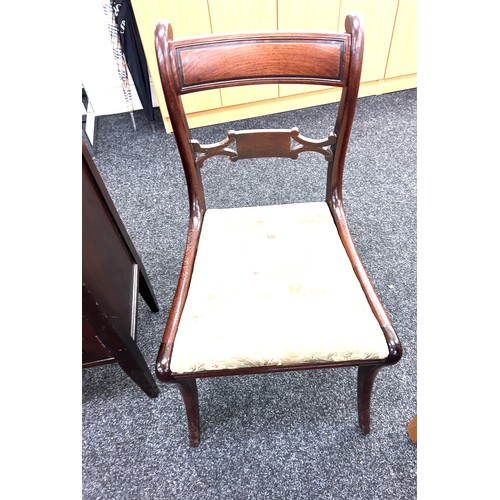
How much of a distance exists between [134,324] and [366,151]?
143cm

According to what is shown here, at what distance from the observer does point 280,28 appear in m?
1.89

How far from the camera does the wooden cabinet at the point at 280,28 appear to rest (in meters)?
1.75

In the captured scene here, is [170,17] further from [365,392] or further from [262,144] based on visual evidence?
[365,392]

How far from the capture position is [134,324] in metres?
1.05

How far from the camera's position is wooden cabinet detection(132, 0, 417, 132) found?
5.73 feet

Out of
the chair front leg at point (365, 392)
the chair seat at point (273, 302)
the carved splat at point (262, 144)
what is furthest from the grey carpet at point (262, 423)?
the carved splat at point (262, 144)

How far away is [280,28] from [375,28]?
0.54 meters

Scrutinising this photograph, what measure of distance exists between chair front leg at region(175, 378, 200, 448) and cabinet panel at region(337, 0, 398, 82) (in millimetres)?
1868

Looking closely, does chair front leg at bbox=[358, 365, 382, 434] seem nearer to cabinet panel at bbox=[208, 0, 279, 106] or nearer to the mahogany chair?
the mahogany chair

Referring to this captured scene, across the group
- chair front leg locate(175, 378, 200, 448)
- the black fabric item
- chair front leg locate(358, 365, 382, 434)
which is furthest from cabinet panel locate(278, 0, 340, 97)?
chair front leg locate(175, 378, 200, 448)

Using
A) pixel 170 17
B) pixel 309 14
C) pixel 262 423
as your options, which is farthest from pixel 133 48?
pixel 262 423

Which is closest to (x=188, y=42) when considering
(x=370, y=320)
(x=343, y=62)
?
(x=343, y=62)

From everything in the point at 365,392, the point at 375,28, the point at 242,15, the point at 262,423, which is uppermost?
the point at 242,15
